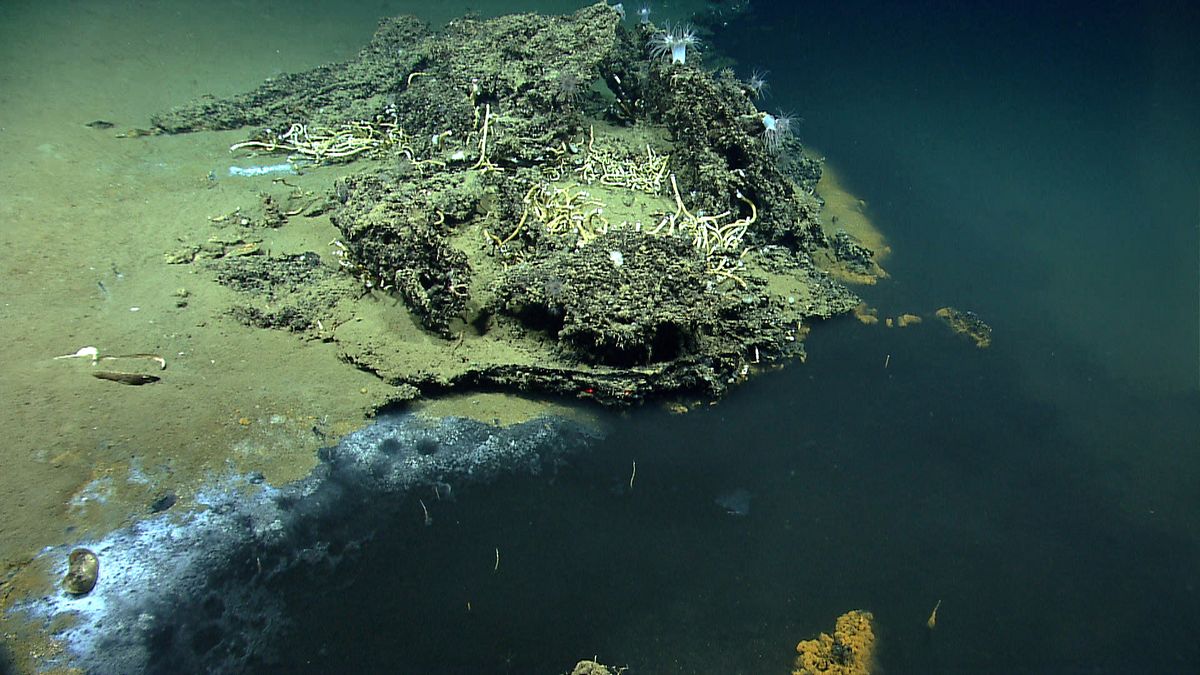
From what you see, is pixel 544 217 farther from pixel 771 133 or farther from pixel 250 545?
pixel 250 545

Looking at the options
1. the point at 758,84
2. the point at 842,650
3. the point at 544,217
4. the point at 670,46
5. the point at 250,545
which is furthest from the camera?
the point at 758,84

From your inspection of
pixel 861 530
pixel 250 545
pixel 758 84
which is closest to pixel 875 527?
pixel 861 530

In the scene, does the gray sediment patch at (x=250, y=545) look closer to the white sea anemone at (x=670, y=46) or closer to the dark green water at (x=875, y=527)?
the dark green water at (x=875, y=527)

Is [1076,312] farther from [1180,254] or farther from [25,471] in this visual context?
[25,471]

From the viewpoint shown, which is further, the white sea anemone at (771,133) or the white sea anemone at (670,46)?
the white sea anemone at (670,46)

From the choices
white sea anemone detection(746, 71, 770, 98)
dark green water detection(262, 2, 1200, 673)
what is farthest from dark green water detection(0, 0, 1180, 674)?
white sea anemone detection(746, 71, 770, 98)

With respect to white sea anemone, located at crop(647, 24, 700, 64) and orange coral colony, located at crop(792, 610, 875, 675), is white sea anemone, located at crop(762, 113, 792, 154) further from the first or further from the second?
orange coral colony, located at crop(792, 610, 875, 675)

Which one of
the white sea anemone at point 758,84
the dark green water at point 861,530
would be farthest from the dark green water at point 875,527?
the white sea anemone at point 758,84

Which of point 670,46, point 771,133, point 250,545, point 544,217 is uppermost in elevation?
point 670,46

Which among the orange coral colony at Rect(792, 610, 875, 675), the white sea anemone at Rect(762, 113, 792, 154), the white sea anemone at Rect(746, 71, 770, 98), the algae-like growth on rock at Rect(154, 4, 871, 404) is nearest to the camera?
the orange coral colony at Rect(792, 610, 875, 675)
